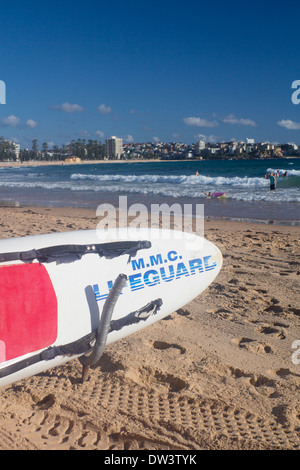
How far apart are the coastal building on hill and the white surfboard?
12995cm

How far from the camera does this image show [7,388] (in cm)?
298

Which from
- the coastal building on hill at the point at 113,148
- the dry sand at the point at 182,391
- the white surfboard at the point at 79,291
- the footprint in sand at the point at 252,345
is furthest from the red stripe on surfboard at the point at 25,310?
the coastal building on hill at the point at 113,148

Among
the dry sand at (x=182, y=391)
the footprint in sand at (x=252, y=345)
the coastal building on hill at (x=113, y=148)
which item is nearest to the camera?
the dry sand at (x=182, y=391)

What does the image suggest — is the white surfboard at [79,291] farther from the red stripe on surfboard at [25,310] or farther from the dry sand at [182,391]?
the dry sand at [182,391]

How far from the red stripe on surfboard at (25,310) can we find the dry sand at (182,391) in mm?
Result: 490

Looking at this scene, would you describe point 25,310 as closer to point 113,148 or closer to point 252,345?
point 252,345

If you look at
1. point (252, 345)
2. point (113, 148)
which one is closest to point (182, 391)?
point (252, 345)

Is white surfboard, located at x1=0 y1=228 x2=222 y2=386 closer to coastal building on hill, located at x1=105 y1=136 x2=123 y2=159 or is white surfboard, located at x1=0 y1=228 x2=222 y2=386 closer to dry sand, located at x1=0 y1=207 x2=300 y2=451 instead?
dry sand, located at x1=0 y1=207 x2=300 y2=451

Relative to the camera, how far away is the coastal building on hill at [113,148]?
5238 inches

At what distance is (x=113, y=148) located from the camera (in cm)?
13625

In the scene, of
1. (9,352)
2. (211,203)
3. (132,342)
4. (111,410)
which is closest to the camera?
(9,352)
